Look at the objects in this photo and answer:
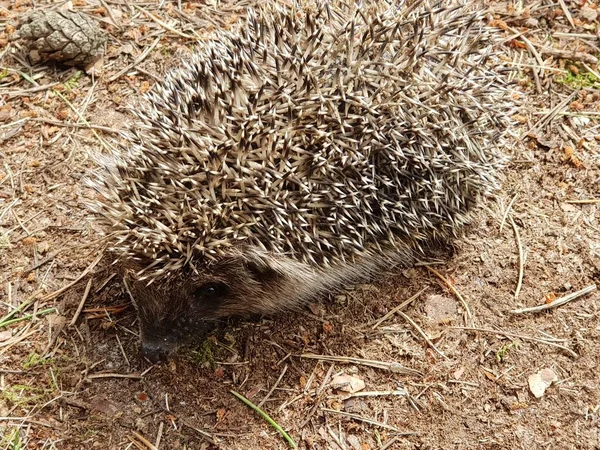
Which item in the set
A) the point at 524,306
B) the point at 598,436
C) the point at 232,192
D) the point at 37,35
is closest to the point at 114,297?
the point at 232,192

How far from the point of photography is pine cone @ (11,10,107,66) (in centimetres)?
528

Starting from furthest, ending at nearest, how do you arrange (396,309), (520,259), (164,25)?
(164,25)
(520,259)
(396,309)

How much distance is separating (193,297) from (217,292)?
159 mm

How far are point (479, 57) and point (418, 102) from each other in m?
0.66

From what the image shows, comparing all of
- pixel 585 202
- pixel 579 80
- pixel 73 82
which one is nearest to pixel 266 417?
pixel 585 202

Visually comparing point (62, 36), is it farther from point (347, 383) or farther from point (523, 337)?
point (523, 337)

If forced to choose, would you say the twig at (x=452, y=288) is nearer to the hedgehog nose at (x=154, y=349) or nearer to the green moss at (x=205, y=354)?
the green moss at (x=205, y=354)

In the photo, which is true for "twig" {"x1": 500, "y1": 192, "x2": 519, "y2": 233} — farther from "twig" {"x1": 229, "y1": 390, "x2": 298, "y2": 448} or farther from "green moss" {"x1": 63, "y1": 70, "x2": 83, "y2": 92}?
"green moss" {"x1": 63, "y1": 70, "x2": 83, "y2": 92}

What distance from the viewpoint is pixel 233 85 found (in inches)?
148

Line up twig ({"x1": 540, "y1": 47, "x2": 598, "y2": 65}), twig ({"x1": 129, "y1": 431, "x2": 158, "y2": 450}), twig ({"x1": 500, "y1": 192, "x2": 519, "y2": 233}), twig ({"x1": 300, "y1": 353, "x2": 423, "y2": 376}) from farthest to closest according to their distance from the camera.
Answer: twig ({"x1": 540, "y1": 47, "x2": 598, "y2": 65}) < twig ({"x1": 500, "y1": 192, "x2": 519, "y2": 233}) < twig ({"x1": 300, "y1": 353, "x2": 423, "y2": 376}) < twig ({"x1": 129, "y1": 431, "x2": 158, "y2": 450})

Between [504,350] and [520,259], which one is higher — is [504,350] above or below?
below

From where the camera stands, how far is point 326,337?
434 cm

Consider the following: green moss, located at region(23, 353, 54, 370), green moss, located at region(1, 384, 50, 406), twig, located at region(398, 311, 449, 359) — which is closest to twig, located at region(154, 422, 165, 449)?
green moss, located at region(1, 384, 50, 406)

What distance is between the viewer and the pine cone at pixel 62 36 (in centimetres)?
528
